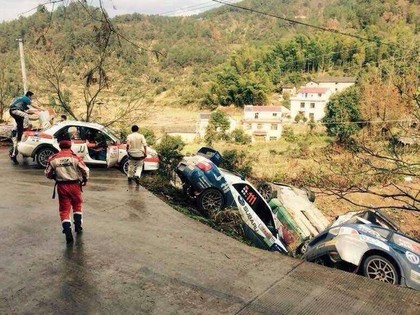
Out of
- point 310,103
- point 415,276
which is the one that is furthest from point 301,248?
point 310,103

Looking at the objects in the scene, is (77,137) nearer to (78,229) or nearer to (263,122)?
(78,229)

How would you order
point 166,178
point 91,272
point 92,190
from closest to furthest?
point 91,272 → point 92,190 → point 166,178

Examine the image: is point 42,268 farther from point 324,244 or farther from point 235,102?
point 235,102

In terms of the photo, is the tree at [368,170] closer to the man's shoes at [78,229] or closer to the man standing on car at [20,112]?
the man's shoes at [78,229]

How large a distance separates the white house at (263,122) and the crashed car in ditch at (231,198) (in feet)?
156

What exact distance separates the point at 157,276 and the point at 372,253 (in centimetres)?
383

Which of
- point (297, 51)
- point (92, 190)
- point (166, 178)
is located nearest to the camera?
point (92, 190)

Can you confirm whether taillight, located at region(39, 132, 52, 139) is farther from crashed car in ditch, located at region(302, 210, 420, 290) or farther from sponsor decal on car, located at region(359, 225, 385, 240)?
sponsor decal on car, located at region(359, 225, 385, 240)

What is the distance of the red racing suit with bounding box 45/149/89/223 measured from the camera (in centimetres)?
578

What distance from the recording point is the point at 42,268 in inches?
205

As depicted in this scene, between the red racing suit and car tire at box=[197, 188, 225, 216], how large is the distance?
11.0 feet

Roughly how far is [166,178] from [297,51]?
88.9 m

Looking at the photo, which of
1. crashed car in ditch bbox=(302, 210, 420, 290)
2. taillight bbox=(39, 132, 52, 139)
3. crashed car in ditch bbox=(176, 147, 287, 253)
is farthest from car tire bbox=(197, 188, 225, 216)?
taillight bbox=(39, 132, 52, 139)

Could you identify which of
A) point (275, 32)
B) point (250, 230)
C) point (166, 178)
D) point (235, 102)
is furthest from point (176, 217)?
point (275, 32)
